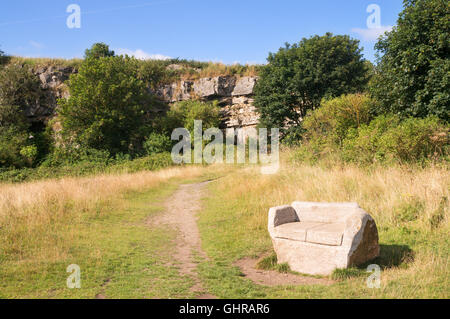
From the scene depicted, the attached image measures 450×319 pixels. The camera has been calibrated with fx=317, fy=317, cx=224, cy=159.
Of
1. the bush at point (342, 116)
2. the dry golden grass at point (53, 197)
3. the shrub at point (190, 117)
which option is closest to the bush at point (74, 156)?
the shrub at point (190, 117)

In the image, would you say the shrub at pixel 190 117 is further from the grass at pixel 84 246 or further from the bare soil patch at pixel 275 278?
the bare soil patch at pixel 275 278

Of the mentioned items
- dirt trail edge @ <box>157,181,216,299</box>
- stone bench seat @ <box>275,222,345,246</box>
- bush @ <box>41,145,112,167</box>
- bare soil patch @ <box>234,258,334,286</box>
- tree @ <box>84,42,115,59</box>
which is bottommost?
dirt trail edge @ <box>157,181,216,299</box>

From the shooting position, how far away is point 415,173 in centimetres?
893

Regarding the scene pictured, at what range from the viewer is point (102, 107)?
→ 27.5 metres

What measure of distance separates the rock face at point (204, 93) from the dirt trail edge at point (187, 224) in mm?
17416

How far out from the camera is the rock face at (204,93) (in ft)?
110

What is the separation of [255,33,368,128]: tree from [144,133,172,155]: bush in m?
9.11

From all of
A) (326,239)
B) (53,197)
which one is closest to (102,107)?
(53,197)

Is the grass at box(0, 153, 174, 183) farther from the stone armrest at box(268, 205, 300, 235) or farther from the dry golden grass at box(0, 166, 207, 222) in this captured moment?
the stone armrest at box(268, 205, 300, 235)

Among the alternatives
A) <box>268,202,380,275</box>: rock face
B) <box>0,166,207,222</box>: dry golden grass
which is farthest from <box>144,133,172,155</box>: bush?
<box>268,202,380,275</box>: rock face

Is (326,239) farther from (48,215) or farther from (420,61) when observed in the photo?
(420,61)

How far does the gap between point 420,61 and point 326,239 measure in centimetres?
1011

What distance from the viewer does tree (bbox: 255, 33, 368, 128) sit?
23891 millimetres
